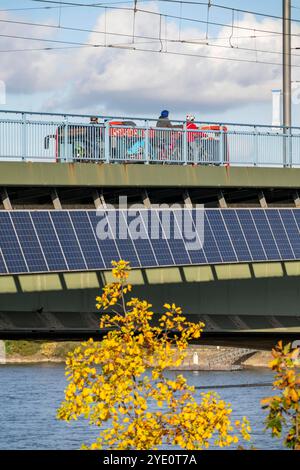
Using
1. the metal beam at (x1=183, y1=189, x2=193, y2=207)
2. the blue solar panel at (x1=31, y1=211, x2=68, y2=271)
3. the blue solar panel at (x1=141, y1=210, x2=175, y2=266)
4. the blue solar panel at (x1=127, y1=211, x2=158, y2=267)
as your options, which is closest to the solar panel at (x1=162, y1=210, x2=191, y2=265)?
the blue solar panel at (x1=141, y1=210, x2=175, y2=266)

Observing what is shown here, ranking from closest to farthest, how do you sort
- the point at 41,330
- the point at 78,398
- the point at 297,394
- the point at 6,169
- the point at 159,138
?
the point at 297,394 → the point at 78,398 → the point at 6,169 → the point at 41,330 → the point at 159,138

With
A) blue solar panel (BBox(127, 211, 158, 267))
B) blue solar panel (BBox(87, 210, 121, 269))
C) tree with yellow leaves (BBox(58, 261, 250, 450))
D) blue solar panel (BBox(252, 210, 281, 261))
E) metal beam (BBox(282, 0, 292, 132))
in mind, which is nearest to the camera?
tree with yellow leaves (BBox(58, 261, 250, 450))

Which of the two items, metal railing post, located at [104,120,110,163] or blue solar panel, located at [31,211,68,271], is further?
metal railing post, located at [104,120,110,163]

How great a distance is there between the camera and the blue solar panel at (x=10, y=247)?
28.3 meters

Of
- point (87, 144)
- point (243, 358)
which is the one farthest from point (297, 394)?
point (243, 358)

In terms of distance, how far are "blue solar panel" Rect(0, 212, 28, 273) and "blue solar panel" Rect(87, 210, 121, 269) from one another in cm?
260

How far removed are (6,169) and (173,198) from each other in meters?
6.30

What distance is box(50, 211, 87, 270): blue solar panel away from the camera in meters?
29.5

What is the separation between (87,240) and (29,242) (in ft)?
6.05

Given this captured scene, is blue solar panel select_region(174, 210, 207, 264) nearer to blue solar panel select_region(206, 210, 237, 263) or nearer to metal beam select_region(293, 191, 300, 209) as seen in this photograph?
blue solar panel select_region(206, 210, 237, 263)

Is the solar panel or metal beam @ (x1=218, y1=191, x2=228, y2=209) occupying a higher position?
metal beam @ (x1=218, y1=191, x2=228, y2=209)

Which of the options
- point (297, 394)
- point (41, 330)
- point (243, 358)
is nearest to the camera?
point (297, 394)

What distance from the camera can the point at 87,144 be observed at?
30672 mm
